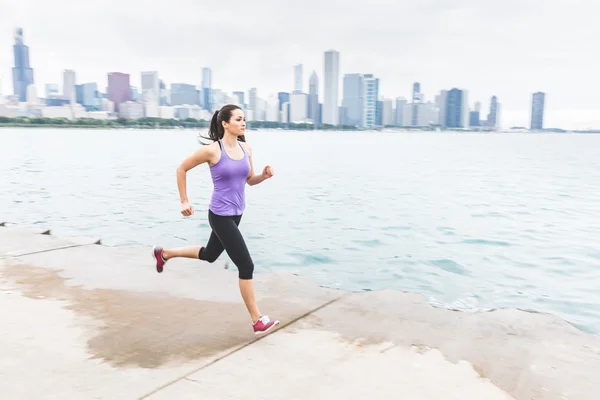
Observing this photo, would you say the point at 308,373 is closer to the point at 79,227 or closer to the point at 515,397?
the point at 515,397

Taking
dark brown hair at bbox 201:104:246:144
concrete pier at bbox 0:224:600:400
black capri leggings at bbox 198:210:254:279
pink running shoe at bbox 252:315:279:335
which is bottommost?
concrete pier at bbox 0:224:600:400

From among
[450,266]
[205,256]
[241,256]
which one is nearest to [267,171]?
[241,256]

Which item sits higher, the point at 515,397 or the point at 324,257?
the point at 515,397

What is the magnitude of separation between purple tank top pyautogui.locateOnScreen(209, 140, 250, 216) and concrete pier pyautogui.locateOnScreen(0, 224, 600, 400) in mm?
1121

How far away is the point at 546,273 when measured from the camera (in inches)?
458

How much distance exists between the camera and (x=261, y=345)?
423 cm

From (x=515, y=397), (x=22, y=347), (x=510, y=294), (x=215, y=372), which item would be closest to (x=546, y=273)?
(x=510, y=294)

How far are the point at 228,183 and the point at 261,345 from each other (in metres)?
1.43

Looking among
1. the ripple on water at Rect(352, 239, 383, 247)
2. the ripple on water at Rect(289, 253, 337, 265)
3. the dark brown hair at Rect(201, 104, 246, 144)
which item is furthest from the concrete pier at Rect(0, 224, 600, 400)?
the ripple on water at Rect(352, 239, 383, 247)

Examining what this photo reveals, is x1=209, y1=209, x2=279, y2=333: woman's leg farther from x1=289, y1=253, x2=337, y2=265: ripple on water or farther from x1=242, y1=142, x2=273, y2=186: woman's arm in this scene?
x1=289, y1=253, x2=337, y2=265: ripple on water

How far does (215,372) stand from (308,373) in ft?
2.29

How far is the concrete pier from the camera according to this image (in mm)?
3537

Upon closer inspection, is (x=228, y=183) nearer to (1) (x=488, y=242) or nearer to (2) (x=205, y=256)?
(2) (x=205, y=256)

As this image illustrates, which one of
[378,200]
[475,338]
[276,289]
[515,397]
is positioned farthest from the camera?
[378,200]
